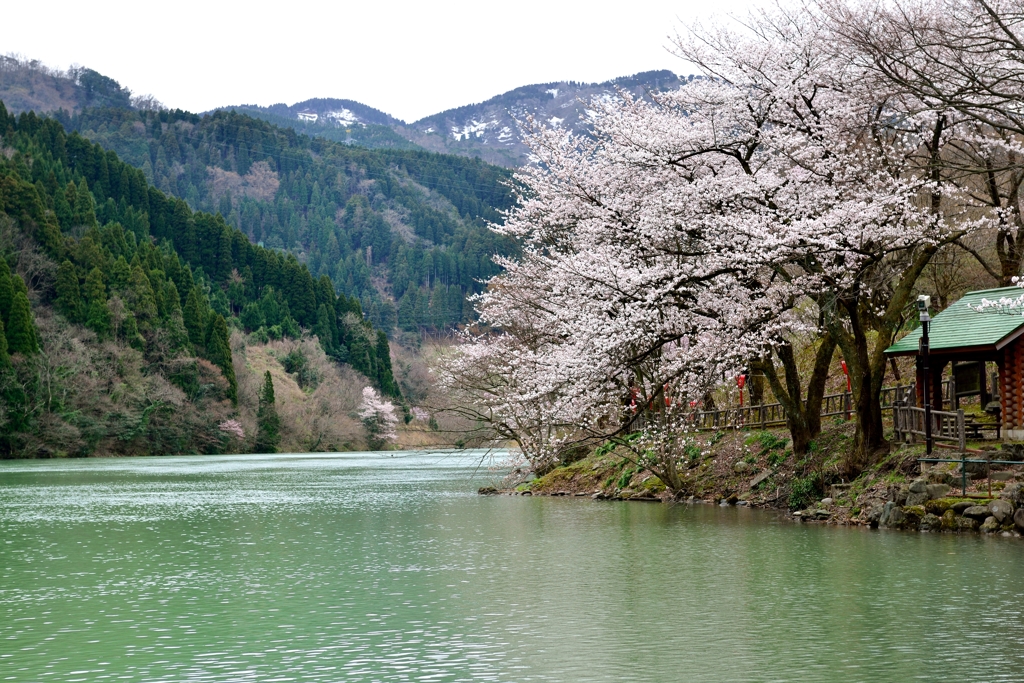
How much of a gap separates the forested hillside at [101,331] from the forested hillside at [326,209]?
192 ft

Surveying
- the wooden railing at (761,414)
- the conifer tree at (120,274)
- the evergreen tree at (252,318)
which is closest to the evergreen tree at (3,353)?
the conifer tree at (120,274)

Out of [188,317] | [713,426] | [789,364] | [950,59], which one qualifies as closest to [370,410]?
[188,317]

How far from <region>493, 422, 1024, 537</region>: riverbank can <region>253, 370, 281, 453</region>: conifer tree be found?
5515 centimetres

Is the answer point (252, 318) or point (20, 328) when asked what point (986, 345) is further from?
point (252, 318)

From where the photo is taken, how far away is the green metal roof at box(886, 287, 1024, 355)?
2061 centimetres

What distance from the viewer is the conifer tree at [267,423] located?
84.2 metres

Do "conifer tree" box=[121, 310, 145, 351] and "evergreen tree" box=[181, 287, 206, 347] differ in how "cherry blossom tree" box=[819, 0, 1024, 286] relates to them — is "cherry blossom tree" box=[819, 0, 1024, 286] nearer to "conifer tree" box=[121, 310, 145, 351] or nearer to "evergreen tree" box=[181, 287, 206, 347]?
"conifer tree" box=[121, 310, 145, 351]

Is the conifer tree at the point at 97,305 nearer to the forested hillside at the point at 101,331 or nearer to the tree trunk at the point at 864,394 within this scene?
the forested hillside at the point at 101,331

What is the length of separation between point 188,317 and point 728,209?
68900mm

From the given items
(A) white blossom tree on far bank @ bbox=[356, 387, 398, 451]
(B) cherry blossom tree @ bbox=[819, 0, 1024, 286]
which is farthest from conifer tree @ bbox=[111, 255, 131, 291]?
(B) cherry blossom tree @ bbox=[819, 0, 1024, 286]

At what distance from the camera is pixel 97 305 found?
2827 inches

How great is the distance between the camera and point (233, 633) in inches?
452

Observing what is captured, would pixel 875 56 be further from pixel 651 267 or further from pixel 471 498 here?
pixel 471 498

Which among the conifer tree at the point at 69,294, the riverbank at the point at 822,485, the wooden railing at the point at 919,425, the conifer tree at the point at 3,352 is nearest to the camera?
the riverbank at the point at 822,485
